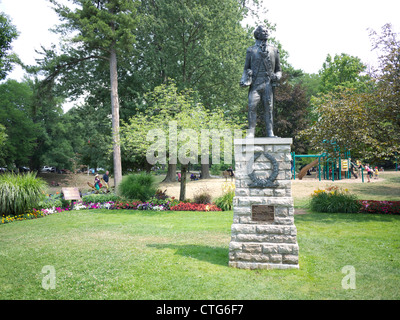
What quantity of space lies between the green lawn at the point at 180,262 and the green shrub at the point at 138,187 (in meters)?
4.40

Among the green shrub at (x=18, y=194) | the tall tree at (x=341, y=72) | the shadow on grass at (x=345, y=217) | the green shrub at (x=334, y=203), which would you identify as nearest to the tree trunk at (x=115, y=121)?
the green shrub at (x=18, y=194)

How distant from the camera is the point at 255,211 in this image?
5934mm

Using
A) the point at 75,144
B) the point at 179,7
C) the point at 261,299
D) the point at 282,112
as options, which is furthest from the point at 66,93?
the point at 261,299

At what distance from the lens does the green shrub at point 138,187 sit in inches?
596

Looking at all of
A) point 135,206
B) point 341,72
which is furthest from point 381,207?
point 341,72

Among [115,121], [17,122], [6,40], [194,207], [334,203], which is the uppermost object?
[6,40]

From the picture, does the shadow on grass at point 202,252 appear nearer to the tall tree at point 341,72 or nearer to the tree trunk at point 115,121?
the tree trunk at point 115,121

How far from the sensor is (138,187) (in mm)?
15125

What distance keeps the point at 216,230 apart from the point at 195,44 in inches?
715

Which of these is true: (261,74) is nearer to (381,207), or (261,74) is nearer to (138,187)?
(381,207)

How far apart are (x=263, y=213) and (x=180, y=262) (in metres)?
1.98

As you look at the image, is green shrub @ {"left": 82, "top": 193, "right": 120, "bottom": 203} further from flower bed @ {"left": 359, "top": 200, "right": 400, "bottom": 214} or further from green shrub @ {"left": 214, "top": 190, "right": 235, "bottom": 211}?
flower bed @ {"left": 359, "top": 200, "right": 400, "bottom": 214}
